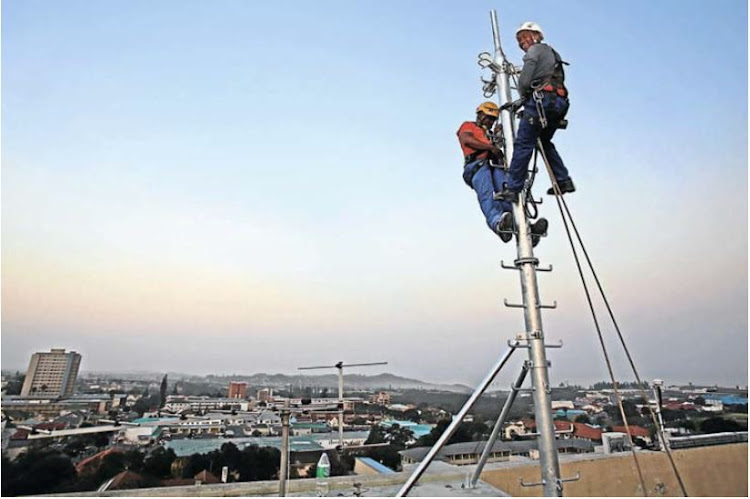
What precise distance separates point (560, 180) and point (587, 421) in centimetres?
573

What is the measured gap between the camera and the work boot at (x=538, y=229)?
9.74 feet

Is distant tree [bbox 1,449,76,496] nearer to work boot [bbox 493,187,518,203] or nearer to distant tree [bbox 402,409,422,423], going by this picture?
distant tree [bbox 402,409,422,423]

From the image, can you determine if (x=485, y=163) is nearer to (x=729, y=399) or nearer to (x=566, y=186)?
(x=566, y=186)

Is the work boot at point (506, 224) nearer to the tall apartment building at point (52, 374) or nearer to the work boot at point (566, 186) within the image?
the work boot at point (566, 186)

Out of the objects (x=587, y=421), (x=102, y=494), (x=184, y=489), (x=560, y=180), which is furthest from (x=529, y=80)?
(x=587, y=421)

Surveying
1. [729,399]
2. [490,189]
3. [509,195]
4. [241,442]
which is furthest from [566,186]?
[729,399]

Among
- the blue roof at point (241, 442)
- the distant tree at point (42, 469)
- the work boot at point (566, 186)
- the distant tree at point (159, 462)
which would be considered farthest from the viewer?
the blue roof at point (241, 442)

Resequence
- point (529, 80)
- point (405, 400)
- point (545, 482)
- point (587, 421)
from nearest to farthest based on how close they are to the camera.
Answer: point (545, 482) < point (529, 80) < point (587, 421) < point (405, 400)

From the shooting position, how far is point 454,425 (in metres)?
2.50

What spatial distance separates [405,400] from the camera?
45.3ft

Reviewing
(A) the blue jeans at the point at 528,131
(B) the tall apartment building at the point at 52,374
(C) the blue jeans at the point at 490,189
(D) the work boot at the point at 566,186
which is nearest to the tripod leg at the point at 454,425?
(C) the blue jeans at the point at 490,189

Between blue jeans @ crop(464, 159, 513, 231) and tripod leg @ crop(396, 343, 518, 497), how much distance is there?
107cm

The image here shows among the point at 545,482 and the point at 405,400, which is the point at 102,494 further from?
the point at 405,400

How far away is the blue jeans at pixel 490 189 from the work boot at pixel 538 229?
25 centimetres
